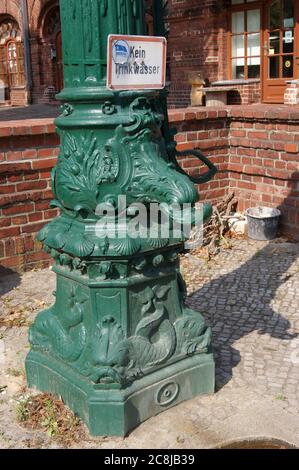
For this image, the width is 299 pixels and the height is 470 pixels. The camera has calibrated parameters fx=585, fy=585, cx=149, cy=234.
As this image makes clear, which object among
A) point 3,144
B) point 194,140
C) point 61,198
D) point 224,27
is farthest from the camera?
point 224,27

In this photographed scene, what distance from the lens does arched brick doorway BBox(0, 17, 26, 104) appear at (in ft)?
68.6

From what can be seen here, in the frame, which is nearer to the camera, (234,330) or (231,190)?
(234,330)

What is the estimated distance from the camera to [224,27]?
40.8 feet

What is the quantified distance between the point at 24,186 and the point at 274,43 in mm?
8169

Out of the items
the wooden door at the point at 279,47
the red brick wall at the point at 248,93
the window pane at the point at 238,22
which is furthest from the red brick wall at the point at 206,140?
the window pane at the point at 238,22

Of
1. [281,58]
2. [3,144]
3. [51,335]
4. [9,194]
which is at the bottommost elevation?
[51,335]

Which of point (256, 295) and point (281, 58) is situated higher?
→ point (281, 58)

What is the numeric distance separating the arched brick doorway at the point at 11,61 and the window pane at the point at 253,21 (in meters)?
10.9

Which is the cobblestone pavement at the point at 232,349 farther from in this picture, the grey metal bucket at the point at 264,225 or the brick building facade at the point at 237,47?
the brick building facade at the point at 237,47

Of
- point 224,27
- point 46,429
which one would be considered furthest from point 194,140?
point 224,27

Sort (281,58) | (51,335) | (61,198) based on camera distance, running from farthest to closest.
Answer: (281,58) → (51,335) → (61,198)

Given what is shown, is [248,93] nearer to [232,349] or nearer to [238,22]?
[238,22]
